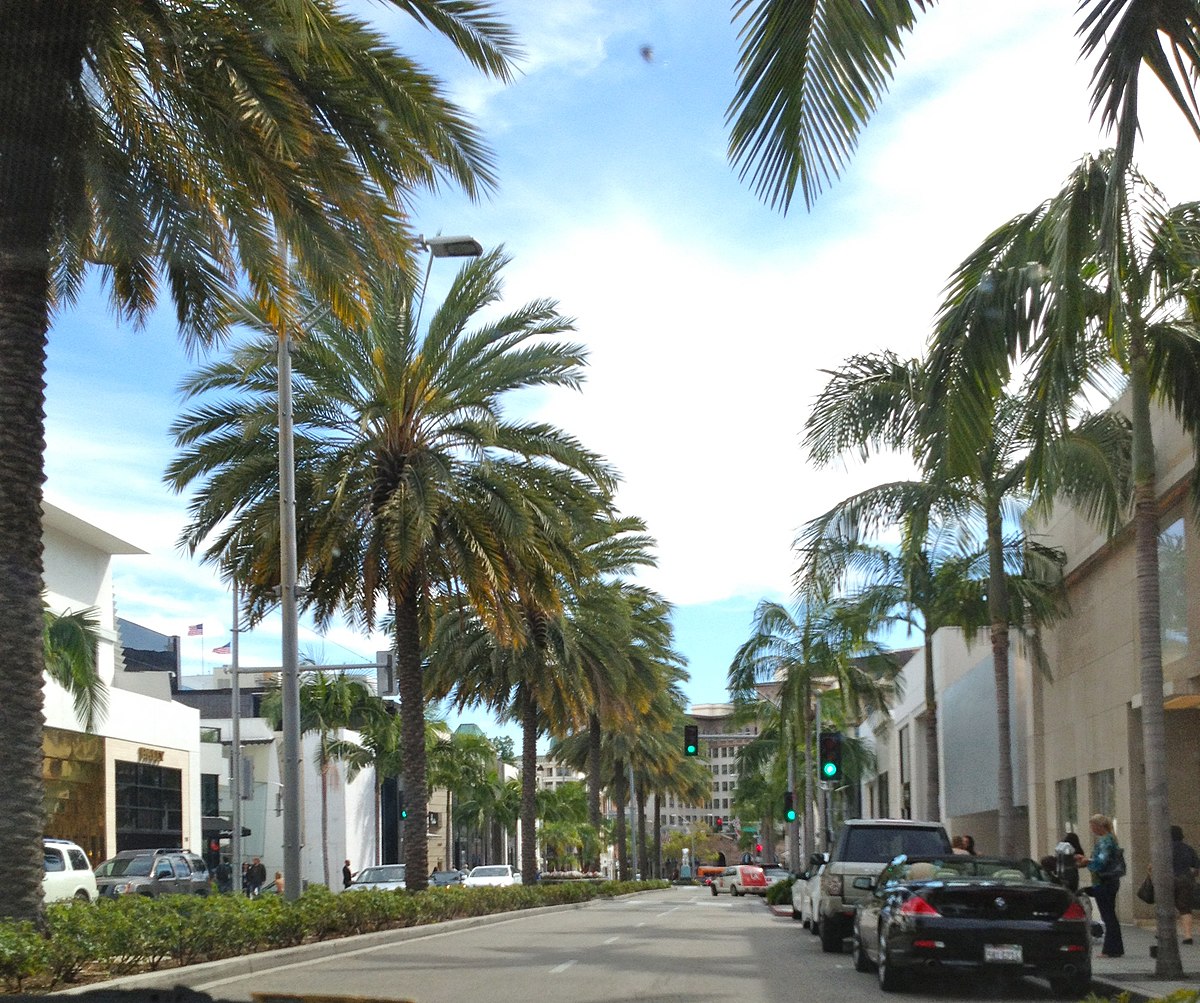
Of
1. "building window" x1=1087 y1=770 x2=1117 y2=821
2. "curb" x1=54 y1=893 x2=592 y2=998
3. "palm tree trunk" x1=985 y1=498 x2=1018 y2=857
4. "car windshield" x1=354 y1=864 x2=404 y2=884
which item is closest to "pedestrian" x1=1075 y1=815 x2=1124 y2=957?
"palm tree trunk" x1=985 y1=498 x2=1018 y2=857

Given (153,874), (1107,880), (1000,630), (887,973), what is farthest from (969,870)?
(153,874)

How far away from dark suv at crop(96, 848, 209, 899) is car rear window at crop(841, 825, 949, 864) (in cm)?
1912

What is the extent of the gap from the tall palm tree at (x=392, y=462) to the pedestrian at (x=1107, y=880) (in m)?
9.99

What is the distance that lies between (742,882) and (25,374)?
62.7m

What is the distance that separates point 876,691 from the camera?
56.0 metres

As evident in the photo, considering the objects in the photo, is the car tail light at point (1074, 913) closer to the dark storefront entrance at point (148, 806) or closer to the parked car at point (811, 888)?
the parked car at point (811, 888)

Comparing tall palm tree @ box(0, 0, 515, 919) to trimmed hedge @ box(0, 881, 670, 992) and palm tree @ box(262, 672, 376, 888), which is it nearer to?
trimmed hedge @ box(0, 881, 670, 992)

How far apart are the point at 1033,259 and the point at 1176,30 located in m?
6.89

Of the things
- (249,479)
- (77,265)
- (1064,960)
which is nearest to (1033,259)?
(1064,960)

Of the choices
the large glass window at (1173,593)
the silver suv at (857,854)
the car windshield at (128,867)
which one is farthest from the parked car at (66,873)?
the large glass window at (1173,593)

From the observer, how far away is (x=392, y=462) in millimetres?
25547

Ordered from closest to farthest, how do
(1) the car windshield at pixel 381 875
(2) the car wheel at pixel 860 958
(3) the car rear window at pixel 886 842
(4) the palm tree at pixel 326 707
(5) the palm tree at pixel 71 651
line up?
1. (2) the car wheel at pixel 860 958
2. (3) the car rear window at pixel 886 842
3. (5) the palm tree at pixel 71 651
4. (1) the car windshield at pixel 381 875
5. (4) the palm tree at pixel 326 707

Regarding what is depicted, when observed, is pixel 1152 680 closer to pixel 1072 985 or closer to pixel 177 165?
pixel 1072 985

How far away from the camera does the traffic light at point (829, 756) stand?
96.8 feet
